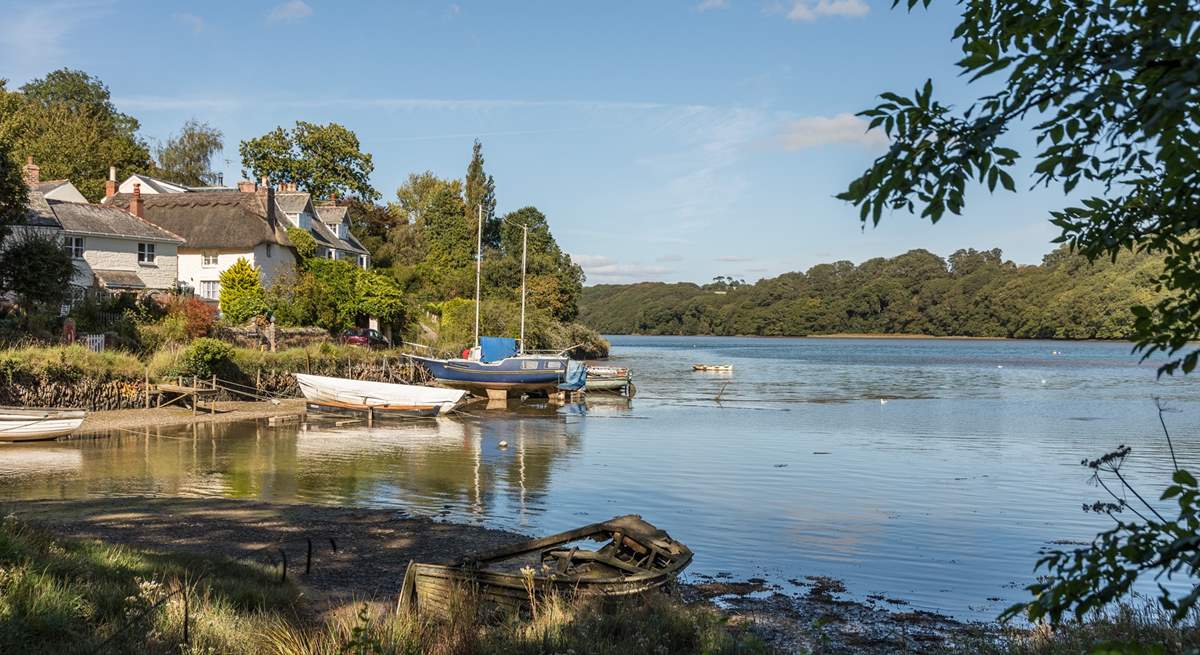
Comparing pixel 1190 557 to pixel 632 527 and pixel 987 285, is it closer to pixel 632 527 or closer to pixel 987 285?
pixel 632 527

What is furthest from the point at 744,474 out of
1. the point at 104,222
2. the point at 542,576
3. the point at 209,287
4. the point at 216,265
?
the point at 209,287

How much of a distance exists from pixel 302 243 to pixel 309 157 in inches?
1050

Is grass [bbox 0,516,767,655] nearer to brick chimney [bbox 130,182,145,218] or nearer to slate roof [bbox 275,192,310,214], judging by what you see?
brick chimney [bbox 130,182,145,218]

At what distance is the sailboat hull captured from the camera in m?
50.7

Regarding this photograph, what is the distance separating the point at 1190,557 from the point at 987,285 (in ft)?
645

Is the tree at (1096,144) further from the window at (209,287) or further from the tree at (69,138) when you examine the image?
the tree at (69,138)

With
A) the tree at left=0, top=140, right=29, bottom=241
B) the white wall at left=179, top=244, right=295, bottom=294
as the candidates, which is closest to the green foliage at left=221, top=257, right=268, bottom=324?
the white wall at left=179, top=244, right=295, bottom=294

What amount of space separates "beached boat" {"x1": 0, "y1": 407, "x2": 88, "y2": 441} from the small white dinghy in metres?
12.2

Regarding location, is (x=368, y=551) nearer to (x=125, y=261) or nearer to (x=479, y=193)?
(x=125, y=261)

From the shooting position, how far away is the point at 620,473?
2655cm

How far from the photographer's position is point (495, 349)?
55.0m

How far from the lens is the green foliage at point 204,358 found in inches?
1497

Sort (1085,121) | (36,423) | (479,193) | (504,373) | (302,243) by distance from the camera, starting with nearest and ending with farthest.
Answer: (1085,121) → (36,423) → (504,373) → (302,243) → (479,193)

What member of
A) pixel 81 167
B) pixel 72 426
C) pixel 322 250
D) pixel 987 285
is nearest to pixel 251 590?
pixel 72 426
